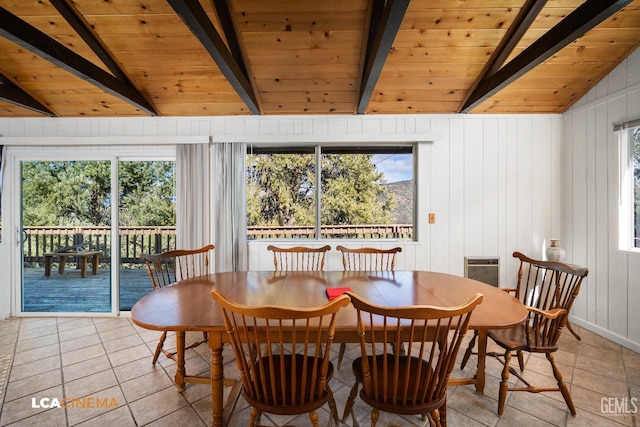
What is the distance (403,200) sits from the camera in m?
3.56

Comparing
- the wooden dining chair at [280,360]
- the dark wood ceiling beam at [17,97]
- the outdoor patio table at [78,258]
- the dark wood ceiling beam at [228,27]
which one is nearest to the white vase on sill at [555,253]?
the wooden dining chair at [280,360]

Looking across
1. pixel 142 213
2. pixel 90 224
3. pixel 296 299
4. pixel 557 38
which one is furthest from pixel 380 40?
pixel 90 224

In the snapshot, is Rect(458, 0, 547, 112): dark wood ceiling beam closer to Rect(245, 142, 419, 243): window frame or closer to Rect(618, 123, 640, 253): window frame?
Rect(245, 142, 419, 243): window frame

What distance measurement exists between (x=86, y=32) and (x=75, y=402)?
2848 millimetres

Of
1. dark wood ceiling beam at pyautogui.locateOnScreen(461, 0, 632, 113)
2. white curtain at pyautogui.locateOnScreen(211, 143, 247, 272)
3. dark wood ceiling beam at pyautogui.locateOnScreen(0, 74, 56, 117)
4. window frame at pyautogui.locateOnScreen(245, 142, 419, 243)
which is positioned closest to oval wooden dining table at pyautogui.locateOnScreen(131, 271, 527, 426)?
white curtain at pyautogui.locateOnScreen(211, 143, 247, 272)

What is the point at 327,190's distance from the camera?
3574 millimetres

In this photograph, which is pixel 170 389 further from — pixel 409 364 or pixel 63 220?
pixel 63 220

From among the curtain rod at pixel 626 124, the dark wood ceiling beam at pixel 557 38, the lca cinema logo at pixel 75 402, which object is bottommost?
the lca cinema logo at pixel 75 402

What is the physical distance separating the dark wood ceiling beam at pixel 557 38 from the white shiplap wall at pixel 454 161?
29.7 inches

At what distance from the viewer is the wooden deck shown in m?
3.41

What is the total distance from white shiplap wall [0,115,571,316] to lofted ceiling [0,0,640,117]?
0.15 m

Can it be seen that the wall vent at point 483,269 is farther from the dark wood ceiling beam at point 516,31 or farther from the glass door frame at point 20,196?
the glass door frame at point 20,196

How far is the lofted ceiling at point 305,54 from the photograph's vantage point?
216 centimetres

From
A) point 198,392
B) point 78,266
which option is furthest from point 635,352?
point 78,266
